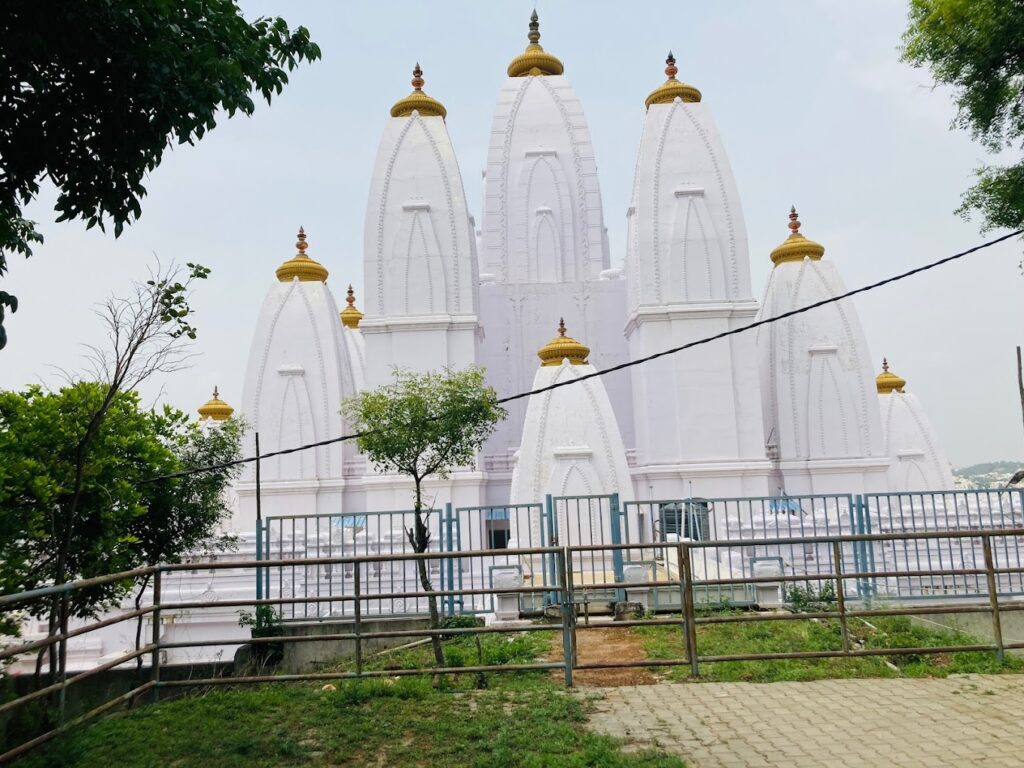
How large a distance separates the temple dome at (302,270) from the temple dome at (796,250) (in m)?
11.3

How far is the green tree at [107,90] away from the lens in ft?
15.1

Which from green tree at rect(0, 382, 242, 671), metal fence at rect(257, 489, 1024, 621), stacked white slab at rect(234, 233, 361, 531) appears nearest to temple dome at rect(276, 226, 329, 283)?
stacked white slab at rect(234, 233, 361, 531)

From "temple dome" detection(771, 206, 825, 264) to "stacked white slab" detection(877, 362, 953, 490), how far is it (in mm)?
6130

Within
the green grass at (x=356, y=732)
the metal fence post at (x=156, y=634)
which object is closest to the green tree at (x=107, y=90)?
the metal fence post at (x=156, y=634)

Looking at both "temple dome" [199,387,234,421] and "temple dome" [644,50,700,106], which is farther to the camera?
"temple dome" [199,387,234,421]

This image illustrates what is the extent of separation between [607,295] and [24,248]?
52.6 feet

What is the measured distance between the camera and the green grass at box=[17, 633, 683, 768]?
14.4 feet

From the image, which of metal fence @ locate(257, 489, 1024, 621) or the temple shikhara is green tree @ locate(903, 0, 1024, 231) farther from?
the temple shikhara

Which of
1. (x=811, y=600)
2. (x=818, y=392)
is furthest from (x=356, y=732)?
(x=818, y=392)

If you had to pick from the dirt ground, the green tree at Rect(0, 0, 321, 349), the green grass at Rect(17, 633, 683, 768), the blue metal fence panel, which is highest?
the green tree at Rect(0, 0, 321, 349)

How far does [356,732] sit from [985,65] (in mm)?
9228

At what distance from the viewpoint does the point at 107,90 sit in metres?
4.94

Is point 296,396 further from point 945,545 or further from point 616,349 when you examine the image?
point 945,545

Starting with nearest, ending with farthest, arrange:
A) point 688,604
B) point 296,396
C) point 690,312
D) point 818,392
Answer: point 688,604
point 690,312
point 818,392
point 296,396
